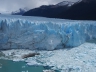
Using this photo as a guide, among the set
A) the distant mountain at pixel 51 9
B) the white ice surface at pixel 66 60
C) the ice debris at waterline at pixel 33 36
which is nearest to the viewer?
the white ice surface at pixel 66 60

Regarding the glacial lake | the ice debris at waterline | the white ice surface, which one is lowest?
the glacial lake

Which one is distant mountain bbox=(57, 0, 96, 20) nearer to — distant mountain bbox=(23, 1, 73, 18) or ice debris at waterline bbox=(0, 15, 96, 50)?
distant mountain bbox=(23, 1, 73, 18)

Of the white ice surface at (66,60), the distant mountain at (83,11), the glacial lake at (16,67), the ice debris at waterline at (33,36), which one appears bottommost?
the glacial lake at (16,67)

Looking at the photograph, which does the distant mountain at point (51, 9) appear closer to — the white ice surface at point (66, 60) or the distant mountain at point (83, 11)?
the distant mountain at point (83, 11)

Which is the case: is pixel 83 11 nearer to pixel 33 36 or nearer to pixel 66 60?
pixel 33 36

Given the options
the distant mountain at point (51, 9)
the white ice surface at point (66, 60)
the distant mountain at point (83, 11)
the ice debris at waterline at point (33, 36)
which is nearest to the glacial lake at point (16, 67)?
the white ice surface at point (66, 60)

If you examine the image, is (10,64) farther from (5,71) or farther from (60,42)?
(60,42)

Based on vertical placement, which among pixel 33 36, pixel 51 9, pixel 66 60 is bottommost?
pixel 66 60

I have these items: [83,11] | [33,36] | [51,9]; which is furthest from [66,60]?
[51,9]

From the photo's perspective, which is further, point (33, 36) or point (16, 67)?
point (33, 36)

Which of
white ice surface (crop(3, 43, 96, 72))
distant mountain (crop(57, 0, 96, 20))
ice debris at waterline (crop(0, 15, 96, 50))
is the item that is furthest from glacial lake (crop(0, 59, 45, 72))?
distant mountain (crop(57, 0, 96, 20))
